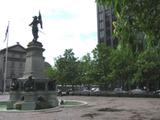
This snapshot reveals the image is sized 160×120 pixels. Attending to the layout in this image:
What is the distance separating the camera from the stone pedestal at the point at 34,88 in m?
29.1

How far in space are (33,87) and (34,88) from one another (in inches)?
6.2

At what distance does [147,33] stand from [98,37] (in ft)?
350

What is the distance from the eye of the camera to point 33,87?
1185 inches

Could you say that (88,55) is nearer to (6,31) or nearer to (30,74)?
(6,31)

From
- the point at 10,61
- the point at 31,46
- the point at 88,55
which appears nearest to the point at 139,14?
the point at 31,46

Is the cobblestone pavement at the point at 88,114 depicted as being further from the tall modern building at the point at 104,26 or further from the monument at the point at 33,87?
the tall modern building at the point at 104,26

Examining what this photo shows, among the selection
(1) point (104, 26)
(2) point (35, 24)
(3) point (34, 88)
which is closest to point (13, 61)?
(1) point (104, 26)

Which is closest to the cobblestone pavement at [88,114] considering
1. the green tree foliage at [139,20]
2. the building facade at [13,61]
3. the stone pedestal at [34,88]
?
the stone pedestal at [34,88]

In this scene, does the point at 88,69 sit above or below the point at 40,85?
above

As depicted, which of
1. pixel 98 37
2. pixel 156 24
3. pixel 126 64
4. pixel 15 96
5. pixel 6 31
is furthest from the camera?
pixel 98 37

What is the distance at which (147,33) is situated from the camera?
10039mm

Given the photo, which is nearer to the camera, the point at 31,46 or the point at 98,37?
the point at 31,46

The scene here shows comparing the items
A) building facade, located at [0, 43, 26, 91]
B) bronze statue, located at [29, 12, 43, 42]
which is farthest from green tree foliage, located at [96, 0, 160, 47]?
building facade, located at [0, 43, 26, 91]

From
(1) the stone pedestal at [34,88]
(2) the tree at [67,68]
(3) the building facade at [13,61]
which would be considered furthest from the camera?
(3) the building facade at [13,61]
